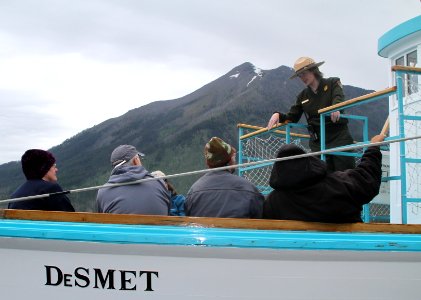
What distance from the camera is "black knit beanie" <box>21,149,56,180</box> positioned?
4.16 meters

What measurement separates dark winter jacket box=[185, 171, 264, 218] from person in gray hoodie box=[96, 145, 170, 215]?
21 centimetres

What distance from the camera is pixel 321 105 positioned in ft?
18.7

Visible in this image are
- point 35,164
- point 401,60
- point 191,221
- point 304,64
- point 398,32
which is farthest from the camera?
point 401,60

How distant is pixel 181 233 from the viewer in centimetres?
303

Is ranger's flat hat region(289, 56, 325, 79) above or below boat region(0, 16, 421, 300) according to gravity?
above

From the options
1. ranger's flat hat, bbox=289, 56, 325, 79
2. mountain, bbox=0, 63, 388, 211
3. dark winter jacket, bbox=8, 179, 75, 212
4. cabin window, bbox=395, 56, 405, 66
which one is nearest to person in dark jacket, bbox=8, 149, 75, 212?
dark winter jacket, bbox=8, 179, 75, 212

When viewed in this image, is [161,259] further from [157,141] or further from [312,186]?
[157,141]

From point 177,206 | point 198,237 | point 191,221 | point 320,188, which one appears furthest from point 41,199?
point 320,188

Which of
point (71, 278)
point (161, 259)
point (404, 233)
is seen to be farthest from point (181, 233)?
point (404, 233)

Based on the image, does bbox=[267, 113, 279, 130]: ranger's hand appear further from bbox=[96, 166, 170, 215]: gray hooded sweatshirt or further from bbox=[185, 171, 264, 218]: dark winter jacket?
bbox=[96, 166, 170, 215]: gray hooded sweatshirt

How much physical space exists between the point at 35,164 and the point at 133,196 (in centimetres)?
105

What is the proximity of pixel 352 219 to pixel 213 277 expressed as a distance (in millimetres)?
962

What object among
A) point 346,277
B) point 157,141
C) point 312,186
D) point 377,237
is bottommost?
point 346,277

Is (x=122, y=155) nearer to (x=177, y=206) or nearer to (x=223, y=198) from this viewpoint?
(x=177, y=206)
